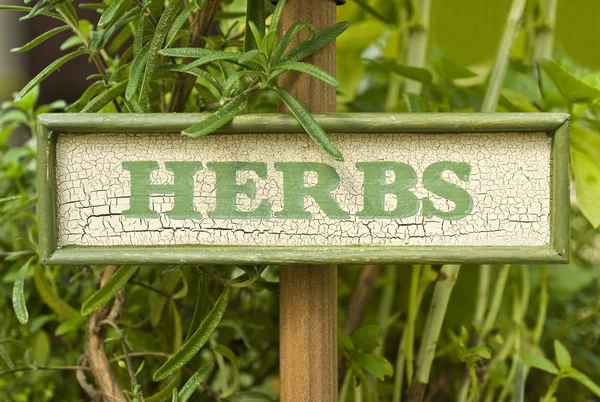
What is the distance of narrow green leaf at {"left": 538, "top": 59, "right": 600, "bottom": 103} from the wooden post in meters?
0.19

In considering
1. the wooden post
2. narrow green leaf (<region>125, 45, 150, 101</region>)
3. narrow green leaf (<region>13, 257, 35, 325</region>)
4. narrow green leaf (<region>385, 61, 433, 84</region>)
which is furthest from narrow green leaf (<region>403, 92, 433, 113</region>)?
narrow green leaf (<region>13, 257, 35, 325</region>)

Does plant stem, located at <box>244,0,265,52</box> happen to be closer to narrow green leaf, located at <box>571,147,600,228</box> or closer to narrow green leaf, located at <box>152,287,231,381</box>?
narrow green leaf, located at <box>152,287,231,381</box>

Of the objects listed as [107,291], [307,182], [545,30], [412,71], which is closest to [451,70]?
[412,71]

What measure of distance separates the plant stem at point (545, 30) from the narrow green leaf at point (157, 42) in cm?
41

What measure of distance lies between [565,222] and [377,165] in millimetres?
121

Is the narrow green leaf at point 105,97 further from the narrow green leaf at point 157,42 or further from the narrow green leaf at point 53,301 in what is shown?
the narrow green leaf at point 53,301

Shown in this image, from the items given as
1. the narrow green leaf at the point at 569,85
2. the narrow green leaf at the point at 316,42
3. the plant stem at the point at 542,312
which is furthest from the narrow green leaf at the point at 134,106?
the plant stem at the point at 542,312

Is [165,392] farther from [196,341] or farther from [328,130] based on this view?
[328,130]

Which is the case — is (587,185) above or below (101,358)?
above

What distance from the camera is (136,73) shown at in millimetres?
383

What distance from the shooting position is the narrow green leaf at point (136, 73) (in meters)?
0.38

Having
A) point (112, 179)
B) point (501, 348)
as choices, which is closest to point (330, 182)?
point (112, 179)

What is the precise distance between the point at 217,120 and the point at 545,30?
17.1 inches

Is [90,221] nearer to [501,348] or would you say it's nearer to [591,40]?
[501,348]
